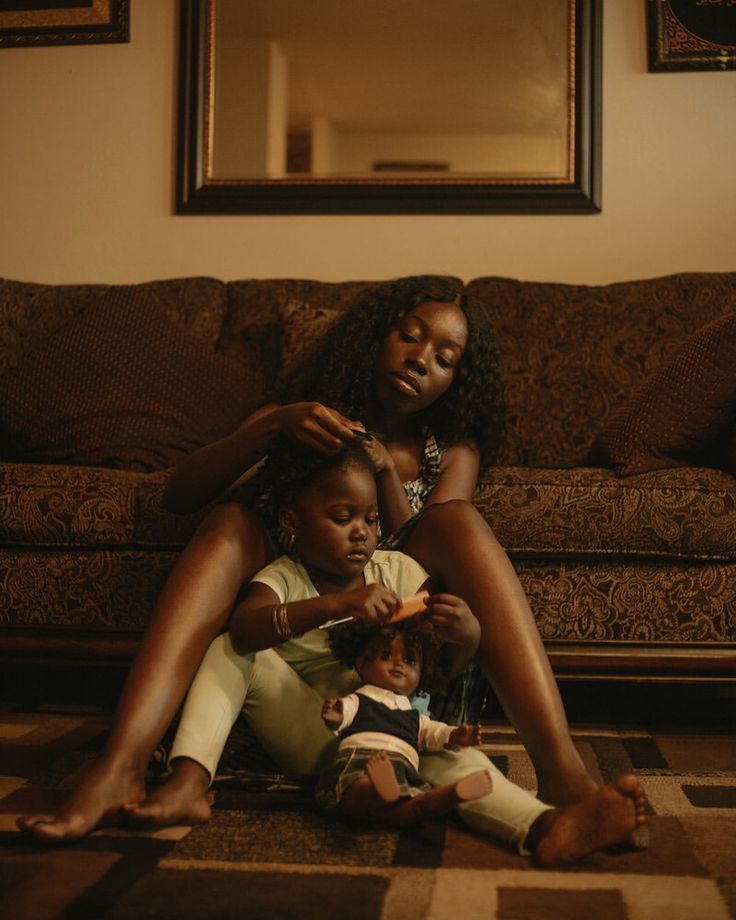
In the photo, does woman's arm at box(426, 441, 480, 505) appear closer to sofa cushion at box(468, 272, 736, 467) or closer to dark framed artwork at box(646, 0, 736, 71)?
sofa cushion at box(468, 272, 736, 467)

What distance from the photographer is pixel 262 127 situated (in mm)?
3061

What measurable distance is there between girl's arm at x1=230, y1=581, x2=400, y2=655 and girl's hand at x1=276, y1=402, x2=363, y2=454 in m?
0.22

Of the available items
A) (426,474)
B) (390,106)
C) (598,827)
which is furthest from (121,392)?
(598,827)

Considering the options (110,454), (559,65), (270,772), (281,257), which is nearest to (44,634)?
(110,454)

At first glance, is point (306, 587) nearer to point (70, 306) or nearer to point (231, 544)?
point (231, 544)

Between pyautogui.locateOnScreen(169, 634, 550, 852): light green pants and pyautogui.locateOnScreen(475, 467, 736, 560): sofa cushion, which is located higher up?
pyautogui.locateOnScreen(475, 467, 736, 560): sofa cushion

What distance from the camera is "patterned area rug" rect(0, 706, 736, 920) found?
1017mm

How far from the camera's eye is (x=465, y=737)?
127 centimetres

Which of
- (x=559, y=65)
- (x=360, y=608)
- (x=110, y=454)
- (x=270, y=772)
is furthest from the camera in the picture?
(x=559, y=65)

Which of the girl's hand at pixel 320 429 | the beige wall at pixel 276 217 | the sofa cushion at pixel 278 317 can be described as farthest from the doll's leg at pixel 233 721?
the beige wall at pixel 276 217

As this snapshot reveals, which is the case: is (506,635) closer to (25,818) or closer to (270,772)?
(270,772)

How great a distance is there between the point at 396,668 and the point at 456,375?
0.77 meters

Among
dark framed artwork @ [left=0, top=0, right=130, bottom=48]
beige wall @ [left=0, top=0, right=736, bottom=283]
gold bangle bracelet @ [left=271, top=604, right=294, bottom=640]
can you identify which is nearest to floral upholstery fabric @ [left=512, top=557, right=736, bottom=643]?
gold bangle bracelet @ [left=271, top=604, right=294, bottom=640]

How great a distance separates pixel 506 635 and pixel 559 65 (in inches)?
85.9
